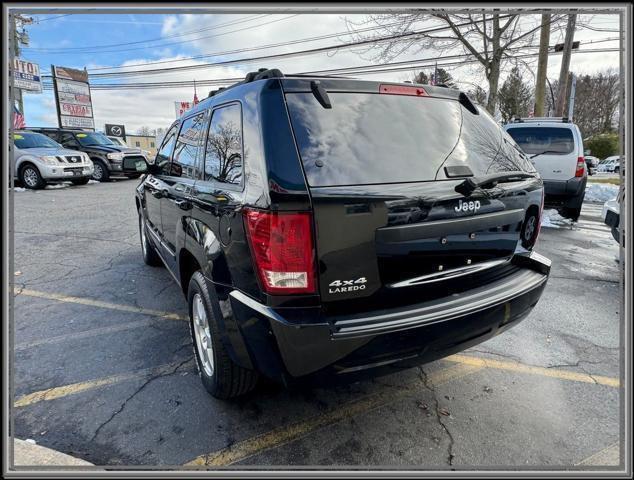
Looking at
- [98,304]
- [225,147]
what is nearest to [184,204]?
[225,147]

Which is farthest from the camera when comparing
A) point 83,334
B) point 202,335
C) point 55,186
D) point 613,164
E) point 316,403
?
point 55,186

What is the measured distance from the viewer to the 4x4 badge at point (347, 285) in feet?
6.22

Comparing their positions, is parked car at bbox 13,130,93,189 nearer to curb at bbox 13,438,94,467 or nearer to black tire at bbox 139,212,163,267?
black tire at bbox 139,212,163,267

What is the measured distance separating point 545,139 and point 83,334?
8230 mm

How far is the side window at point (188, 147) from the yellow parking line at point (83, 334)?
1452 mm

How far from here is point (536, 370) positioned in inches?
118

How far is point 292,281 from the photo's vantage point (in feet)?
6.09

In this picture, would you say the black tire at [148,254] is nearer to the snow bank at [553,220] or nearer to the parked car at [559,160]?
the parked car at [559,160]

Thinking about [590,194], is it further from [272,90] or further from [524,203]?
[272,90]

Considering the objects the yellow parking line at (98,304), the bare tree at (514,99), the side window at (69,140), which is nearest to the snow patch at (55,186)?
the side window at (69,140)

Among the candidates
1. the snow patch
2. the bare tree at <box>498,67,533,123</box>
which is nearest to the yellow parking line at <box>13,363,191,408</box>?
the snow patch

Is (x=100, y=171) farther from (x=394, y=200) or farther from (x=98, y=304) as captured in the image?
(x=394, y=200)

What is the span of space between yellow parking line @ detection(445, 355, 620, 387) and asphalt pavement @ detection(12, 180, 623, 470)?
1cm

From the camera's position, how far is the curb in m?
2.07
